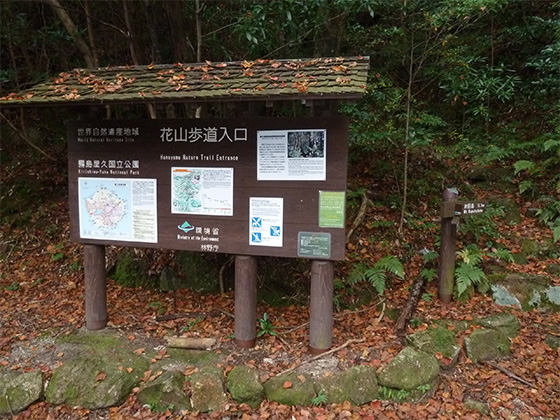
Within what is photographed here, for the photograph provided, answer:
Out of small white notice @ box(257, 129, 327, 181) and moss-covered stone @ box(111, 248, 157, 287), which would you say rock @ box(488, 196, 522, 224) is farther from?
moss-covered stone @ box(111, 248, 157, 287)

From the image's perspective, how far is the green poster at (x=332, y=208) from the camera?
4.00 meters

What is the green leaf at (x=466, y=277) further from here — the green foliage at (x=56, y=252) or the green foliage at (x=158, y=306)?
the green foliage at (x=56, y=252)

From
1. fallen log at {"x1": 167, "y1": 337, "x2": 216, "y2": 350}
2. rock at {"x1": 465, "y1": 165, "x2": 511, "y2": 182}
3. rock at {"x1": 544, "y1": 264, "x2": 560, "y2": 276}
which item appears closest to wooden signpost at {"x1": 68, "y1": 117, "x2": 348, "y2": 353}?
fallen log at {"x1": 167, "y1": 337, "x2": 216, "y2": 350}

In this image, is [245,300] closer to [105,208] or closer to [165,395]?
[165,395]

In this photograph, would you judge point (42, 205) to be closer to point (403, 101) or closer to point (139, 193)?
point (139, 193)

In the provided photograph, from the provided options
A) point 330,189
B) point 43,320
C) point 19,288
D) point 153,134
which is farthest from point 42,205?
point 330,189

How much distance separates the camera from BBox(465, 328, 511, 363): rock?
4.39 meters

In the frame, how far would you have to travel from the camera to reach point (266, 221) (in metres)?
4.25

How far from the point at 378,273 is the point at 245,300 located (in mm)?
1888

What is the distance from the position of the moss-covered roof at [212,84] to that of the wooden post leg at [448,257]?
2378mm

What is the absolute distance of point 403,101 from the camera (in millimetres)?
7527

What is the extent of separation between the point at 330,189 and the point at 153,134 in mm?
2198

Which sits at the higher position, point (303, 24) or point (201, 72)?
point (303, 24)

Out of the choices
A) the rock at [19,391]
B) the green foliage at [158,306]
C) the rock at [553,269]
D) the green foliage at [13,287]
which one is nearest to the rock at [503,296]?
the rock at [553,269]
